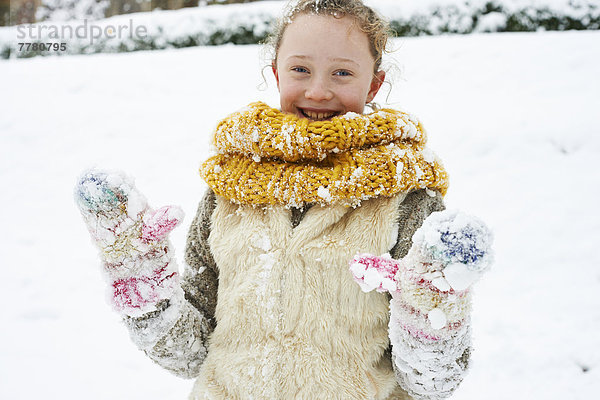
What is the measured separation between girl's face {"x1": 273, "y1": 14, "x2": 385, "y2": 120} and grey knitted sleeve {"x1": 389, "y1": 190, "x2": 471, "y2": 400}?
0.29m

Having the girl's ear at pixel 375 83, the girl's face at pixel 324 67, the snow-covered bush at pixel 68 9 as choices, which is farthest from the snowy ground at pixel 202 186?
the snow-covered bush at pixel 68 9

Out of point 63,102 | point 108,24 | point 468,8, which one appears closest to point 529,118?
point 468,8

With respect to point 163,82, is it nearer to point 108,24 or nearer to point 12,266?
point 108,24

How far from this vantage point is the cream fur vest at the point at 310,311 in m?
1.01

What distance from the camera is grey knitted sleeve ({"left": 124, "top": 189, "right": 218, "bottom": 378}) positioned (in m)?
1.04

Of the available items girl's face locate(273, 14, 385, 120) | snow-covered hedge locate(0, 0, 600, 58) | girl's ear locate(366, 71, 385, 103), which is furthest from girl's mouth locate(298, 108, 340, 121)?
snow-covered hedge locate(0, 0, 600, 58)

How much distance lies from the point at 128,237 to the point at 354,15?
0.72 metres

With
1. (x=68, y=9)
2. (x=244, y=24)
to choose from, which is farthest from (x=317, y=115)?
(x=68, y=9)

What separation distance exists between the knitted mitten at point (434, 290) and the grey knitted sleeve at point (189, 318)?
0.46 metres

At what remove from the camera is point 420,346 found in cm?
87

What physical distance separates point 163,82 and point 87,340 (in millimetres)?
3838

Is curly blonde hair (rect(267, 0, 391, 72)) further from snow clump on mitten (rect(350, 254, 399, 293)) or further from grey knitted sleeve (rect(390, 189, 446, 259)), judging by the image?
snow clump on mitten (rect(350, 254, 399, 293))

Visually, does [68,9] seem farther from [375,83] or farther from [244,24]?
[375,83]

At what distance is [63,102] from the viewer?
17.9 feet
